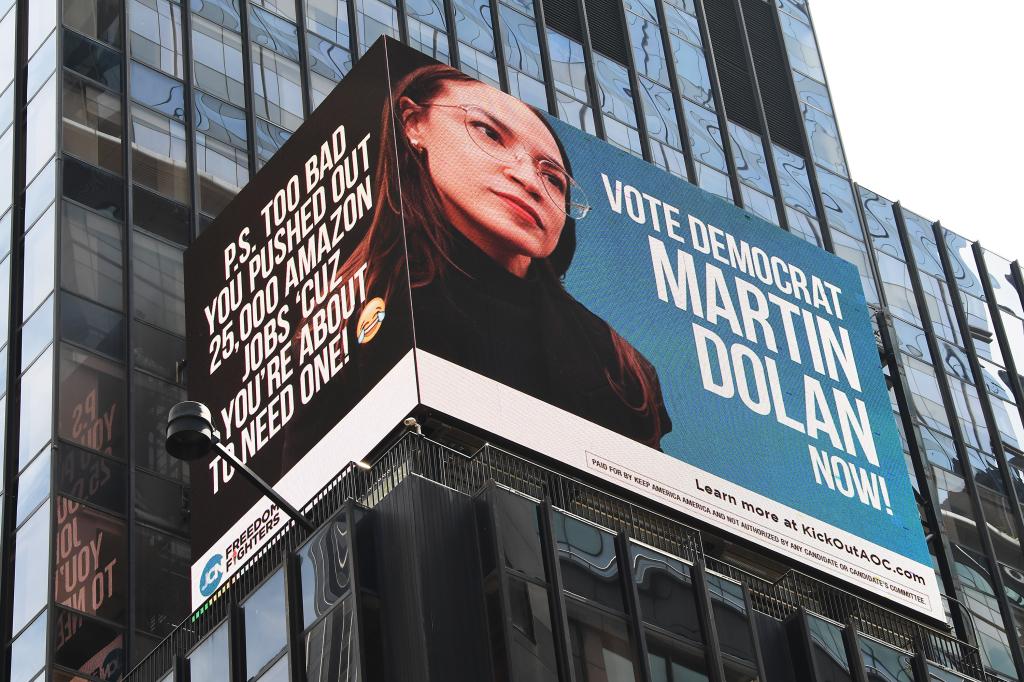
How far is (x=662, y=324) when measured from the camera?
3941 cm

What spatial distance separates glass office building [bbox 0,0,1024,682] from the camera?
30.0 metres

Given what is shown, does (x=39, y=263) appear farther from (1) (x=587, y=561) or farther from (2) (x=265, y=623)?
(1) (x=587, y=561)

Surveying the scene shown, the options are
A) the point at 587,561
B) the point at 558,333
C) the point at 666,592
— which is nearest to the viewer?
the point at 587,561

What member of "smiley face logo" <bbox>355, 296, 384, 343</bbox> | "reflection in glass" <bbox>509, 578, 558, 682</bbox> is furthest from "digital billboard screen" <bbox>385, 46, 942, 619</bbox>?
"reflection in glass" <bbox>509, 578, 558, 682</bbox>

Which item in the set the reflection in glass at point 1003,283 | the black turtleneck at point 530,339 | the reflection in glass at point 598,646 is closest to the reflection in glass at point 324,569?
the reflection in glass at point 598,646

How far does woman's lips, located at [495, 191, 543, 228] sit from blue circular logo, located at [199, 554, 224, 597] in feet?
26.9

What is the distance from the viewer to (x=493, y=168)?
1517 inches

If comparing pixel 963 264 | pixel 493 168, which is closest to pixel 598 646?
pixel 493 168

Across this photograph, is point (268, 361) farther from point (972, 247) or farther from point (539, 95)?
point (972, 247)

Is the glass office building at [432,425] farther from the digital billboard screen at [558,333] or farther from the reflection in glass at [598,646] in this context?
the digital billboard screen at [558,333]

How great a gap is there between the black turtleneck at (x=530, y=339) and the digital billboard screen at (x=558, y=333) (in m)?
0.05

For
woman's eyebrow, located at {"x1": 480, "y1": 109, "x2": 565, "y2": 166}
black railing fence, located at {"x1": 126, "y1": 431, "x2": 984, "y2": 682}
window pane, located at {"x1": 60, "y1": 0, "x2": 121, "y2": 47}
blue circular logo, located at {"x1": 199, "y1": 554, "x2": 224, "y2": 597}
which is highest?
window pane, located at {"x1": 60, "y1": 0, "x2": 121, "y2": 47}

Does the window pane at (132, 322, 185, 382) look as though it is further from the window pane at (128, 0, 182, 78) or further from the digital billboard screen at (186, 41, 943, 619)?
the window pane at (128, 0, 182, 78)

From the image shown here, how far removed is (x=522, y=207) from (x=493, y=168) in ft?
3.02
